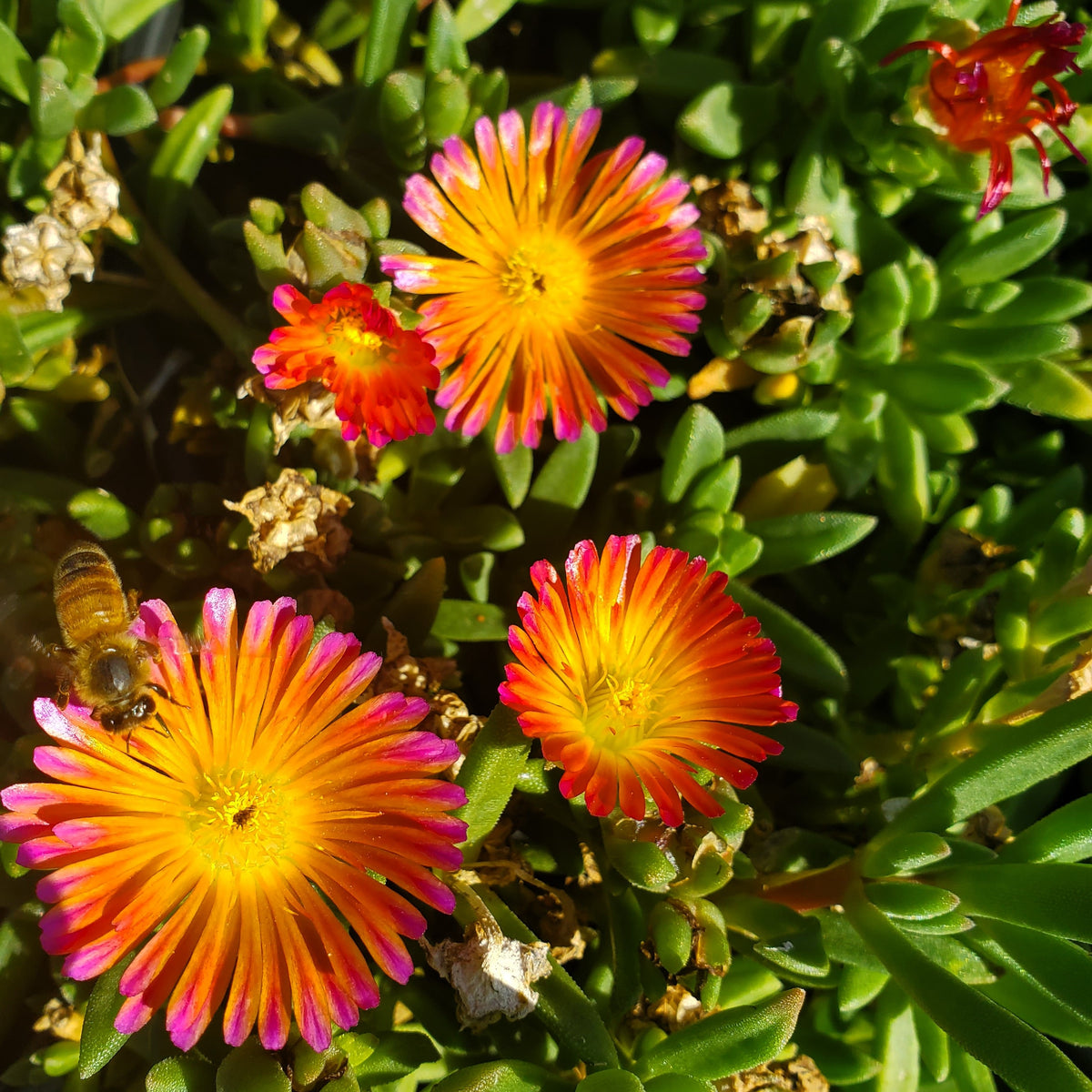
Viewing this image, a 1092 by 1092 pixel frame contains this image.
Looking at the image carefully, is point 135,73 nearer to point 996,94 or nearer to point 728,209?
point 728,209

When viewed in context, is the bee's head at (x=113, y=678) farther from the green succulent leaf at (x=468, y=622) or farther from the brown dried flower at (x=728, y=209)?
the brown dried flower at (x=728, y=209)

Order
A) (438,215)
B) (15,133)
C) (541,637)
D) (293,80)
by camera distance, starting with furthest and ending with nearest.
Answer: (293,80), (15,133), (438,215), (541,637)

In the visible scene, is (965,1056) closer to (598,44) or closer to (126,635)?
(126,635)

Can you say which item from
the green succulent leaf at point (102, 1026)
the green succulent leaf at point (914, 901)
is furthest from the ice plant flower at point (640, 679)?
the green succulent leaf at point (102, 1026)

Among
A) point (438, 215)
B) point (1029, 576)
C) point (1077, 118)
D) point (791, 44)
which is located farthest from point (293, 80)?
point (1029, 576)

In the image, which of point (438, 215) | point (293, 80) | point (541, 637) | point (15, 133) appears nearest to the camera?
point (541, 637)

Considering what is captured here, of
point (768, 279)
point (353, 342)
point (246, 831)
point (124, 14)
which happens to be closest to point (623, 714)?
point (246, 831)

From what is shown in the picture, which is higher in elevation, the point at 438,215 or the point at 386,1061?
the point at 438,215
